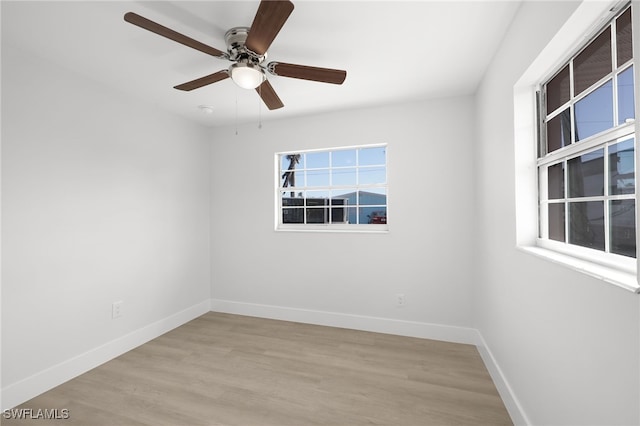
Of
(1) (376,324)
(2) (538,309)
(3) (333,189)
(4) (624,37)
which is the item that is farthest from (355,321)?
(4) (624,37)

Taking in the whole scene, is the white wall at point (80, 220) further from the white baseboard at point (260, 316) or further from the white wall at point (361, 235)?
the white wall at point (361, 235)

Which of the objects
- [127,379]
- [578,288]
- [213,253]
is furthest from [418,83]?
[127,379]

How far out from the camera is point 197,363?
2.48m

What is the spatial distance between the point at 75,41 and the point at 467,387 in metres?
3.70

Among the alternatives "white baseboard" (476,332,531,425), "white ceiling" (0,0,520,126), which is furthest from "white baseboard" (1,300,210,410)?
"white baseboard" (476,332,531,425)

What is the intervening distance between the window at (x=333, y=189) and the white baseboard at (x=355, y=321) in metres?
1.03

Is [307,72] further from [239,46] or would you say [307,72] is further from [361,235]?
[361,235]

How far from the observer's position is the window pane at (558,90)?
142 cm

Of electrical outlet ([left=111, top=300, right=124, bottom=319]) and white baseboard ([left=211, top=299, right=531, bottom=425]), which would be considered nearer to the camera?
white baseboard ([left=211, top=299, right=531, bottom=425])

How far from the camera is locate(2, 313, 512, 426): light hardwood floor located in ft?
5.95

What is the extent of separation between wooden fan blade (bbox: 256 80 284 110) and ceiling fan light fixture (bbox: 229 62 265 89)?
0.17 meters

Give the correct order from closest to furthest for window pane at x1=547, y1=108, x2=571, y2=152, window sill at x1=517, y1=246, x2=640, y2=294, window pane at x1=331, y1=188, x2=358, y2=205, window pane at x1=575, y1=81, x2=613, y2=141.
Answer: window sill at x1=517, y1=246, x2=640, y2=294, window pane at x1=575, y1=81, x2=613, y2=141, window pane at x1=547, y1=108, x2=571, y2=152, window pane at x1=331, y1=188, x2=358, y2=205

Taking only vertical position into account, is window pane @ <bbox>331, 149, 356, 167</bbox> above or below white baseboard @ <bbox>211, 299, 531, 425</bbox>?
above

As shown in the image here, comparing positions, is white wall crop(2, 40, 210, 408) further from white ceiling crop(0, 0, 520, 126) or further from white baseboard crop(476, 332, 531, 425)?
white baseboard crop(476, 332, 531, 425)
